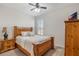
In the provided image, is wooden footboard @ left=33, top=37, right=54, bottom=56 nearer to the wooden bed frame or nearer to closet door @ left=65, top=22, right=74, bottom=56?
the wooden bed frame

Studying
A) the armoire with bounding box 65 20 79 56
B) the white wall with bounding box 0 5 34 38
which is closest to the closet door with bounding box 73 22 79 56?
the armoire with bounding box 65 20 79 56

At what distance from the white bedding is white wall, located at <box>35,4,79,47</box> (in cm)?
12

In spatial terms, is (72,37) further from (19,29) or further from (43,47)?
(19,29)

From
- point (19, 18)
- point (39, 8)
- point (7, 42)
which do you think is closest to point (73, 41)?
point (39, 8)

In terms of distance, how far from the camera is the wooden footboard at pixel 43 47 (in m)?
1.52

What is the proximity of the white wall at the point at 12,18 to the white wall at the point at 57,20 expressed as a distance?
145mm

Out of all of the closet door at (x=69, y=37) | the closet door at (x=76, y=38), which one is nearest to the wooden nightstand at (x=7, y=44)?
the closet door at (x=69, y=37)

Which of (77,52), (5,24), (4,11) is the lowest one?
(77,52)

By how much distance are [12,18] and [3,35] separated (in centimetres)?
29

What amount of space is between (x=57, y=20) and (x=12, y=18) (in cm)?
69

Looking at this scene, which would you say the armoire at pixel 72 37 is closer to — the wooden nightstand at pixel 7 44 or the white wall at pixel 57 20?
the white wall at pixel 57 20

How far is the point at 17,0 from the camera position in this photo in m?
1.45

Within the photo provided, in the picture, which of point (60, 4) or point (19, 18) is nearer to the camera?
point (60, 4)

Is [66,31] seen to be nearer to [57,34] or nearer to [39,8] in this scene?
[57,34]
